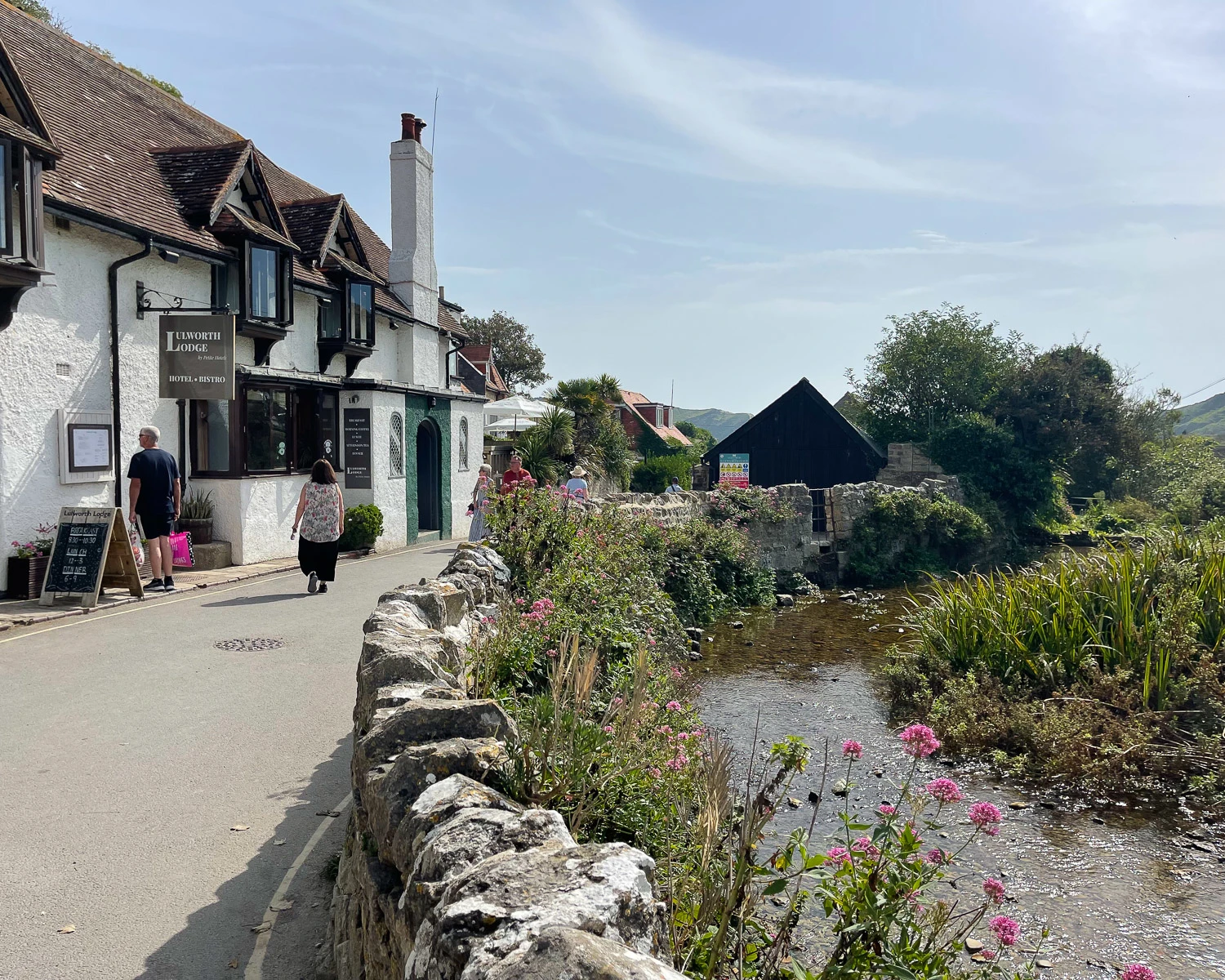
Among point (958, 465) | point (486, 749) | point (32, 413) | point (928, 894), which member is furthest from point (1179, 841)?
point (958, 465)

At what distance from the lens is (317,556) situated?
1261 cm

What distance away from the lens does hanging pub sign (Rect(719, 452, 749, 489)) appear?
1246 inches

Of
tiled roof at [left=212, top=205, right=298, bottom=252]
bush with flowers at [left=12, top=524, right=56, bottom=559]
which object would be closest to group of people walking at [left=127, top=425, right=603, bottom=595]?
bush with flowers at [left=12, top=524, right=56, bottom=559]

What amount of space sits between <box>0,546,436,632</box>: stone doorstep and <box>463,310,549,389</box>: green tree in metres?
40.9

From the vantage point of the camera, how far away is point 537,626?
6.78 m

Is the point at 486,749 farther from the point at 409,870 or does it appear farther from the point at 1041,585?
the point at 1041,585

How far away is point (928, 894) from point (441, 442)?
747 inches

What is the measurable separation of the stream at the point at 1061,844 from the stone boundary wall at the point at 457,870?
157 inches

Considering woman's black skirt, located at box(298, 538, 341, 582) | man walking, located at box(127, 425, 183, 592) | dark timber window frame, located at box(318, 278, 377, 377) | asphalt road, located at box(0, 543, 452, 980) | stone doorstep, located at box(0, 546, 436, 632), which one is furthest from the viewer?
dark timber window frame, located at box(318, 278, 377, 377)

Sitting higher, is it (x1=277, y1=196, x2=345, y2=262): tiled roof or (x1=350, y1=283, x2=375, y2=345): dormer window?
(x1=277, y1=196, x2=345, y2=262): tiled roof

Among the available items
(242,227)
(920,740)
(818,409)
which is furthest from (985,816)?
(818,409)

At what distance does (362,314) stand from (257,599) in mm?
9873

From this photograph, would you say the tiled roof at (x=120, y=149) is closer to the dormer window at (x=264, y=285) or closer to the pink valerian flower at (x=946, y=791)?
the dormer window at (x=264, y=285)

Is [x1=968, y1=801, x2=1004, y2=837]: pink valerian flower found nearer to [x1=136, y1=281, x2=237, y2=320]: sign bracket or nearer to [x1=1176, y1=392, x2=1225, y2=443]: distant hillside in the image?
[x1=136, y1=281, x2=237, y2=320]: sign bracket
